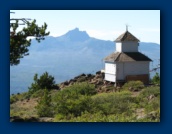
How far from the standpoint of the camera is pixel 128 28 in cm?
988

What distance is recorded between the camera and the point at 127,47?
10.0m

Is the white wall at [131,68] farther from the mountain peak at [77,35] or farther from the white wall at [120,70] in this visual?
the mountain peak at [77,35]

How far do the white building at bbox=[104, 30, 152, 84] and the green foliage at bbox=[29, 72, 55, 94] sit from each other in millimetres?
670

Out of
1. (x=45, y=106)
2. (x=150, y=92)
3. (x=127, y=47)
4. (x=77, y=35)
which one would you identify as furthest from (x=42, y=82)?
(x=150, y=92)

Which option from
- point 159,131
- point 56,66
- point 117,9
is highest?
point 117,9

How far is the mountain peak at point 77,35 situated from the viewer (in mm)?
9867

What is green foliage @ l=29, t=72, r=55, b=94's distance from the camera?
9898 millimetres

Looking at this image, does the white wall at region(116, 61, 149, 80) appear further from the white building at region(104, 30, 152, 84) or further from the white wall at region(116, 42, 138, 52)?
the white wall at region(116, 42, 138, 52)

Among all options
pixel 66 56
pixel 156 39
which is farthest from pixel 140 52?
pixel 66 56

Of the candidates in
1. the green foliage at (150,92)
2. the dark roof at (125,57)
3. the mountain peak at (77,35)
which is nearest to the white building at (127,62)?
the dark roof at (125,57)

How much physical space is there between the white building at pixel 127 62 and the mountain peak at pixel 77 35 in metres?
0.36

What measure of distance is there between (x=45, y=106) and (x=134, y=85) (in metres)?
1.07

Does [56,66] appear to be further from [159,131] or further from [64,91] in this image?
[159,131]

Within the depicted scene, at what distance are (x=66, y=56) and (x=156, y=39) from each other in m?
1.07
